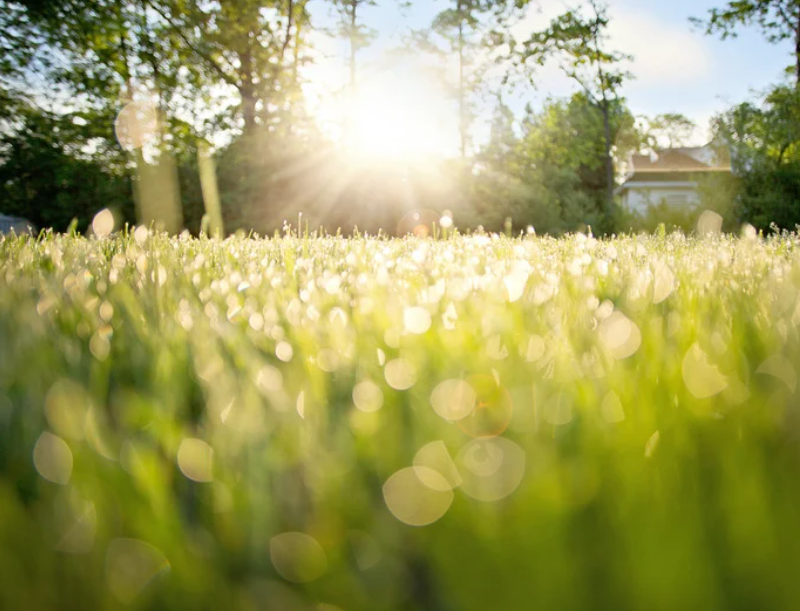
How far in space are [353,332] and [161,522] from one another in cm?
91

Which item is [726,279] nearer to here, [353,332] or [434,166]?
[353,332]

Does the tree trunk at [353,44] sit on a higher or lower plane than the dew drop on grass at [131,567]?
higher

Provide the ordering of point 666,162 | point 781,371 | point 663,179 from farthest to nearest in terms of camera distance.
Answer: point 666,162
point 663,179
point 781,371

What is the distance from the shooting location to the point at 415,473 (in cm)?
64

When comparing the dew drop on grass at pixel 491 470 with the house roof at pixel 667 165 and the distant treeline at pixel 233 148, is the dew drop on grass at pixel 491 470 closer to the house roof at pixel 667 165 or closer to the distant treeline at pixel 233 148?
the distant treeline at pixel 233 148

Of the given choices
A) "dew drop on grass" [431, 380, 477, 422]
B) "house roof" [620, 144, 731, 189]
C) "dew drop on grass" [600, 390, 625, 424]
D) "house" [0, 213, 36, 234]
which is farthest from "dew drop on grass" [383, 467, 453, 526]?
"house roof" [620, 144, 731, 189]

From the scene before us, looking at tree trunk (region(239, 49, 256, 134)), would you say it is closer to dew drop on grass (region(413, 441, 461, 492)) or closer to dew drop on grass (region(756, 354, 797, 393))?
dew drop on grass (region(756, 354, 797, 393))

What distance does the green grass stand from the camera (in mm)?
470

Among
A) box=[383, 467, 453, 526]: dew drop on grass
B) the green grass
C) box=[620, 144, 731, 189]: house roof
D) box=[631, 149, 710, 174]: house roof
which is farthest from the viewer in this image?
box=[631, 149, 710, 174]: house roof

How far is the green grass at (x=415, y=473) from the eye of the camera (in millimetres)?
470

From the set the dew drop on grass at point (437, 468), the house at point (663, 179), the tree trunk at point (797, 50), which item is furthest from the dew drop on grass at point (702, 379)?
the house at point (663, 179)

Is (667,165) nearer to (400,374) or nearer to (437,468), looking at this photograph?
(400,374)

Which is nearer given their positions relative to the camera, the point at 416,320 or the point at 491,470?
the point at 491,470

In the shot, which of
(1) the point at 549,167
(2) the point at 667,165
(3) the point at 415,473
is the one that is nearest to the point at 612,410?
(3) the point at 415,473
